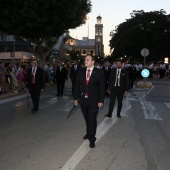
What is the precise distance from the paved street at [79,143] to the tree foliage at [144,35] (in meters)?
50.4

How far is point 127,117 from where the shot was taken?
1077cm

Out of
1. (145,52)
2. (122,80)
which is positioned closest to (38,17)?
(145,52)

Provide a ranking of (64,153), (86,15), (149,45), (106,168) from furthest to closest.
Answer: (149,45) < (86,15) < (64,153) < (106,168)

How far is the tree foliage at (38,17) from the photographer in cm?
2366

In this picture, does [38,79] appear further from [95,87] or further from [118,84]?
[95,87]

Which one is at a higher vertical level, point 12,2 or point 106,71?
point 12,2

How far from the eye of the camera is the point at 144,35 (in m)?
61.9

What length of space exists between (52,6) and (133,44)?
3879cm

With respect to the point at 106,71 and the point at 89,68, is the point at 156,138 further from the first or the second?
the point at 106,71

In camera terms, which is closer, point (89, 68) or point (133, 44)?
point (89, 68)

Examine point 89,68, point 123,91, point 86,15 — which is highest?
point 86,15

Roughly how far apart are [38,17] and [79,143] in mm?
18081

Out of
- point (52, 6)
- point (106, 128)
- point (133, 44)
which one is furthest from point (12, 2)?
point (133, 44)

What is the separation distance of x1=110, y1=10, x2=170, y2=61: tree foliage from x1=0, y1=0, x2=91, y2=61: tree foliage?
35602 millimetres
